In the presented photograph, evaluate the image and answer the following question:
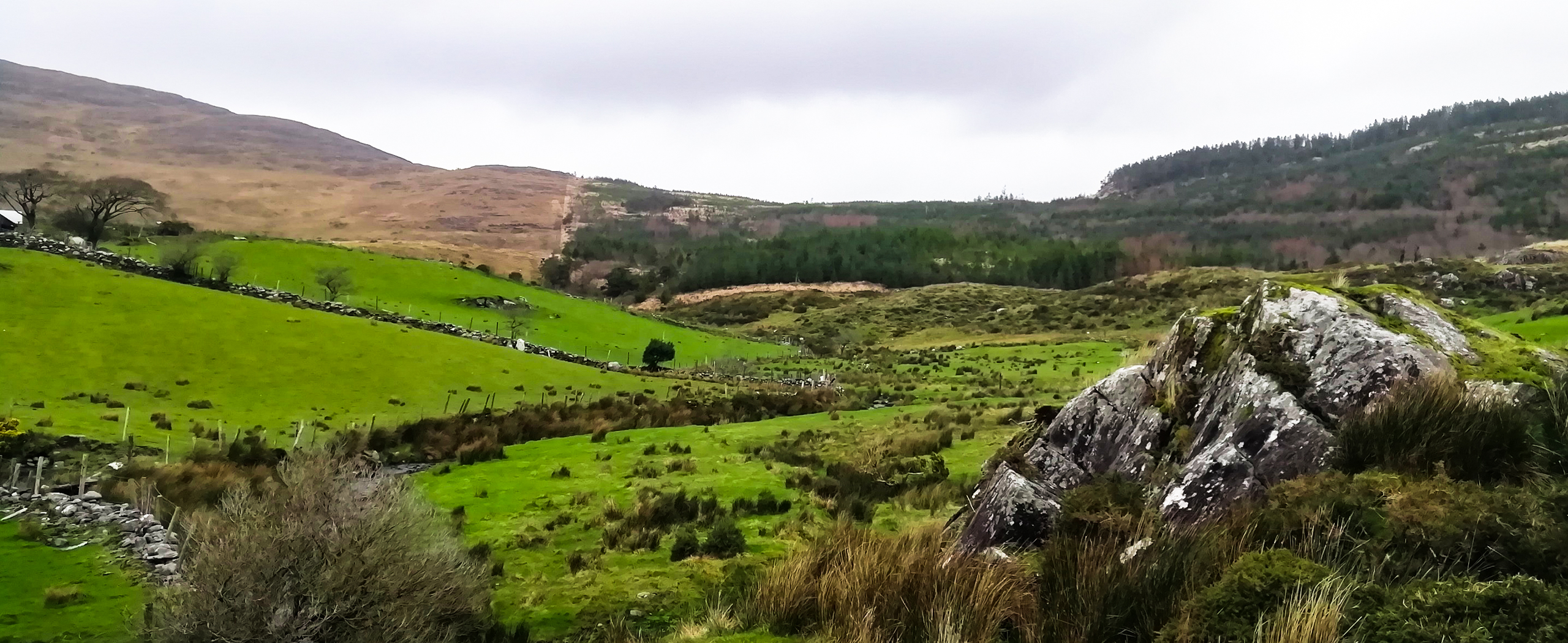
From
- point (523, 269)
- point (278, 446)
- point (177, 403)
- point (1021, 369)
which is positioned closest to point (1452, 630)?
point (278, 446)

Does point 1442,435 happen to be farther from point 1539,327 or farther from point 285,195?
point 285,195

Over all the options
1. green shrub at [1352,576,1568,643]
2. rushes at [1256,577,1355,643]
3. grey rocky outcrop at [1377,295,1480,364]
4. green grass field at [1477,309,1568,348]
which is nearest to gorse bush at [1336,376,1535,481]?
grey rocky outcrop at [1377,295,1480,364]

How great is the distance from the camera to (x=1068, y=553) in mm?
5902

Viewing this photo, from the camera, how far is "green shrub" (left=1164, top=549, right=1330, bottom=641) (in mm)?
4527

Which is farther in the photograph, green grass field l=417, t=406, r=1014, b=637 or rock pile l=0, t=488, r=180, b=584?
rock pile l=0, t=488, r=180, b=584

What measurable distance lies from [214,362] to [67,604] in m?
21.6

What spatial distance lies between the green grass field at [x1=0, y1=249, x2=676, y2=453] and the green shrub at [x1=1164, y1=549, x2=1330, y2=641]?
20.8 meters

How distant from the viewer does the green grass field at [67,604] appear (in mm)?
7836

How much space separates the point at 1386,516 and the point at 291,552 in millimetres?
7939

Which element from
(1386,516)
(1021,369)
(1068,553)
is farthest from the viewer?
(1021,369)

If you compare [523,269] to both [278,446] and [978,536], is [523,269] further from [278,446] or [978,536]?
[978,536]

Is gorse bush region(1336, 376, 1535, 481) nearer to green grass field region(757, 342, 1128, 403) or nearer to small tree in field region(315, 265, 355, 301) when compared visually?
green grass field region(757, 342, 1128, 403)

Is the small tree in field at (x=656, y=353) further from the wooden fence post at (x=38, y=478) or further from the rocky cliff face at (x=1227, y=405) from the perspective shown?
the rocky cliff face at (x=1227, y=405)

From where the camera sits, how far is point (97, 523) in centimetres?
1128
